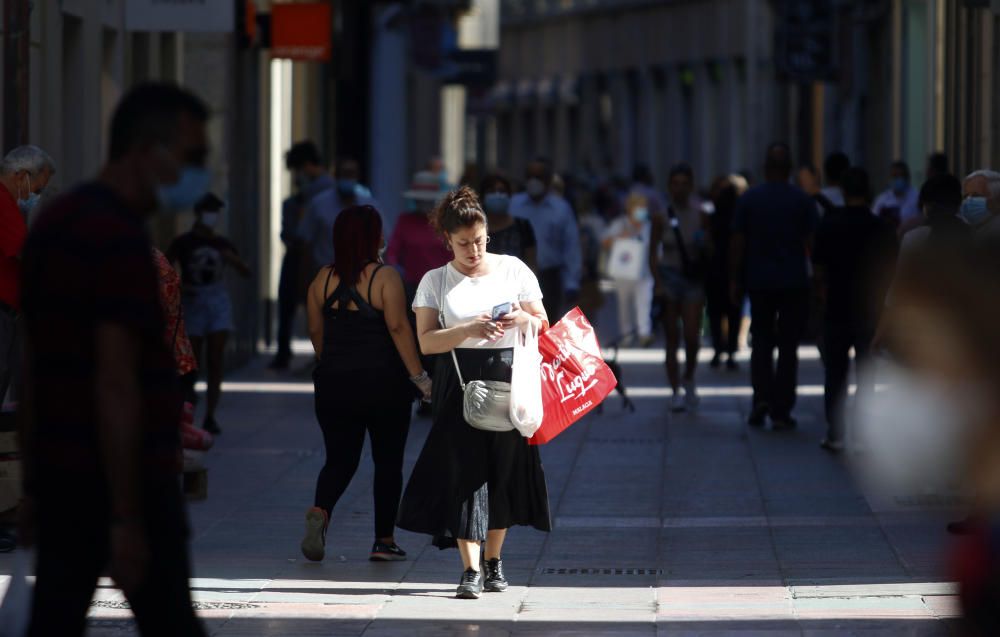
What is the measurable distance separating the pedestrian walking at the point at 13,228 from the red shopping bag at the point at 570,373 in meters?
2.87

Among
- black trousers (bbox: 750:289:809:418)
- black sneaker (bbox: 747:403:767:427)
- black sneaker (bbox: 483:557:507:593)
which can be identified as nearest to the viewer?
black sneaker (bbox: 483:557:507:593)

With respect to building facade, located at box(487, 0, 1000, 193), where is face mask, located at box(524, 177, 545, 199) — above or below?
below

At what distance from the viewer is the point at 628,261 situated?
23.2 m

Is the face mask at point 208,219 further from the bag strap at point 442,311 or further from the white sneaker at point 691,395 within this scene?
the bag strap at point 442,311

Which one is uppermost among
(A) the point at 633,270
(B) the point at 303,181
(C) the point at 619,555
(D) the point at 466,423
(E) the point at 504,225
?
(B) the point at 303,181

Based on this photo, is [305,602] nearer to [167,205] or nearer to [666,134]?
[167,205]

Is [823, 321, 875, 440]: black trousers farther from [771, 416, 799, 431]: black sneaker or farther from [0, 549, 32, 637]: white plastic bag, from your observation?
[0, 549, 32, 637]: white plastic bag

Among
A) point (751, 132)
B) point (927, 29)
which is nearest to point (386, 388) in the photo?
point (927, 29)

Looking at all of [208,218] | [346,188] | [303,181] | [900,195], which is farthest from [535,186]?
[900,195]

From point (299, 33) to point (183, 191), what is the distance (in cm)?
1600

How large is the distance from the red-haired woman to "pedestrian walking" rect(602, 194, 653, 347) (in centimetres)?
1318

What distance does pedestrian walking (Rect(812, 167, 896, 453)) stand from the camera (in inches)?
538

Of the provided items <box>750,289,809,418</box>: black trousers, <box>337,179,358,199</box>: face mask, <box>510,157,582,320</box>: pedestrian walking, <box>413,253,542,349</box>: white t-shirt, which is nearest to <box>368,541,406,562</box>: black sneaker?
<box>413,253,542,349</box>: white t-shirt

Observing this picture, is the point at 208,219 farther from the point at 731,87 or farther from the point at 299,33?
the point at 731,87
